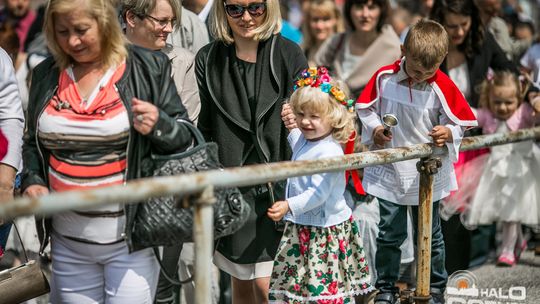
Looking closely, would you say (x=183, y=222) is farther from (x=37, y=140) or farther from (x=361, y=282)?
(x=361, y=282)

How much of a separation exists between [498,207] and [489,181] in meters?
0.20

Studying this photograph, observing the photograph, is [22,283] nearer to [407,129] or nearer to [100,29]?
[100,29]

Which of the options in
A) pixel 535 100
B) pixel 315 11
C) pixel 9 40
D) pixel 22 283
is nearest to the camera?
pixel 22 283

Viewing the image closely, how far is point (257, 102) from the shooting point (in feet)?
14.8

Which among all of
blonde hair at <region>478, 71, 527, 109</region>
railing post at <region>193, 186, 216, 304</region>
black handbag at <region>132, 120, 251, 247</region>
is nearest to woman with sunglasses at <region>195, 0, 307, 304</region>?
black handbag at <region>132, 120, 251, 247</region>

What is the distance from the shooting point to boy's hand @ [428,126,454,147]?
446 centimetres

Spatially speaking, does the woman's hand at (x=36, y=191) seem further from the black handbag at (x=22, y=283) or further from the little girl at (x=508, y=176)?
the little girl at (x=508, y=176)

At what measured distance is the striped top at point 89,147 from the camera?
→ 346 cm

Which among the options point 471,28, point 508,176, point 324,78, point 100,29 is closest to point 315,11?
point 471,28

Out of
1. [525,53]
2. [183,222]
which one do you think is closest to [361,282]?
[183,222]

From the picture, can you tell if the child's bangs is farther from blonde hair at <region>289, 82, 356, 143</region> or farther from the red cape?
the red cape

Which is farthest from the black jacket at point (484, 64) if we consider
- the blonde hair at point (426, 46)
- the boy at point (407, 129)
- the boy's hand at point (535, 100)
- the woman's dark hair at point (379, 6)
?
the blonde hair at point (426, 46)

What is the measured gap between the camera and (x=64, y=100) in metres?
3.53

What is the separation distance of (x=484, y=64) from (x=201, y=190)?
3.65 m
